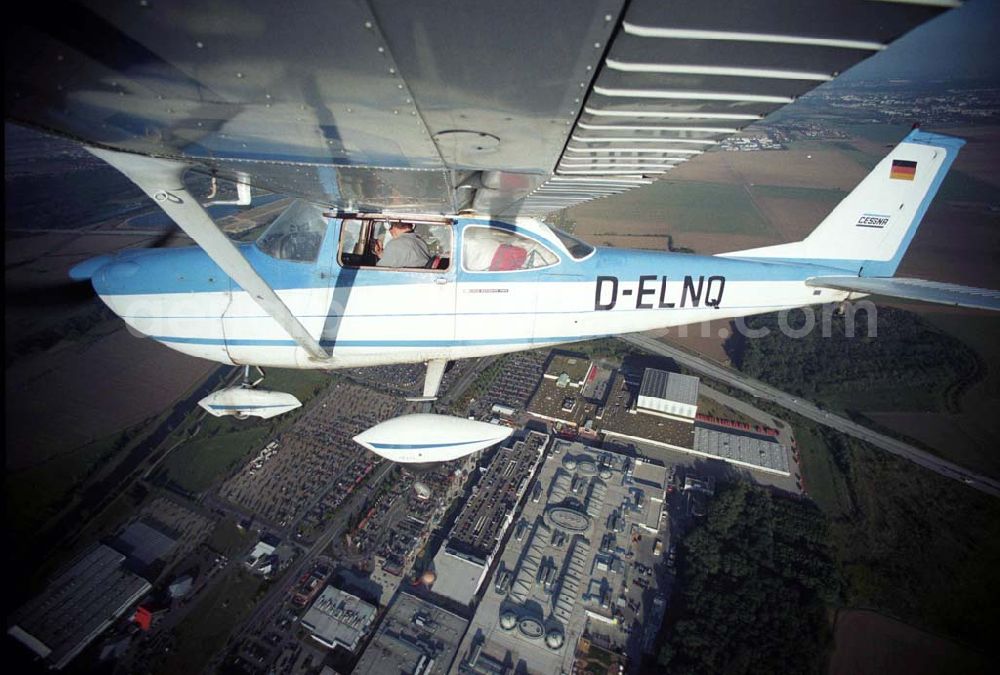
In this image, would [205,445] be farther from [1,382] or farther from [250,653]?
[1,382]

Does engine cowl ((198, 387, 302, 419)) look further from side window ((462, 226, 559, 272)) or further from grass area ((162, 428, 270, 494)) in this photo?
grass area ((162, 428, 270, 494))

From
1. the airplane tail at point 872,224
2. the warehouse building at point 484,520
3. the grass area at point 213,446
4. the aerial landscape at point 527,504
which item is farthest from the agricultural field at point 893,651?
the grass area at point 213,446

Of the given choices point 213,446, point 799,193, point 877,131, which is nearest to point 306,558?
point 213,446

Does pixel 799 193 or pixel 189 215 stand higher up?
pixel 799 193

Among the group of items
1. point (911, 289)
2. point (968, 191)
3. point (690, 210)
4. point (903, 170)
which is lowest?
point (911, 289)

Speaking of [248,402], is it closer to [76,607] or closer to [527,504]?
[527,504]

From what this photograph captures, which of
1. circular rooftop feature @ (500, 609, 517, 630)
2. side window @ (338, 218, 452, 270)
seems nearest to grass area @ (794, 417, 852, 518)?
circular rooftop feature @ (500, 609, 517, 630)
